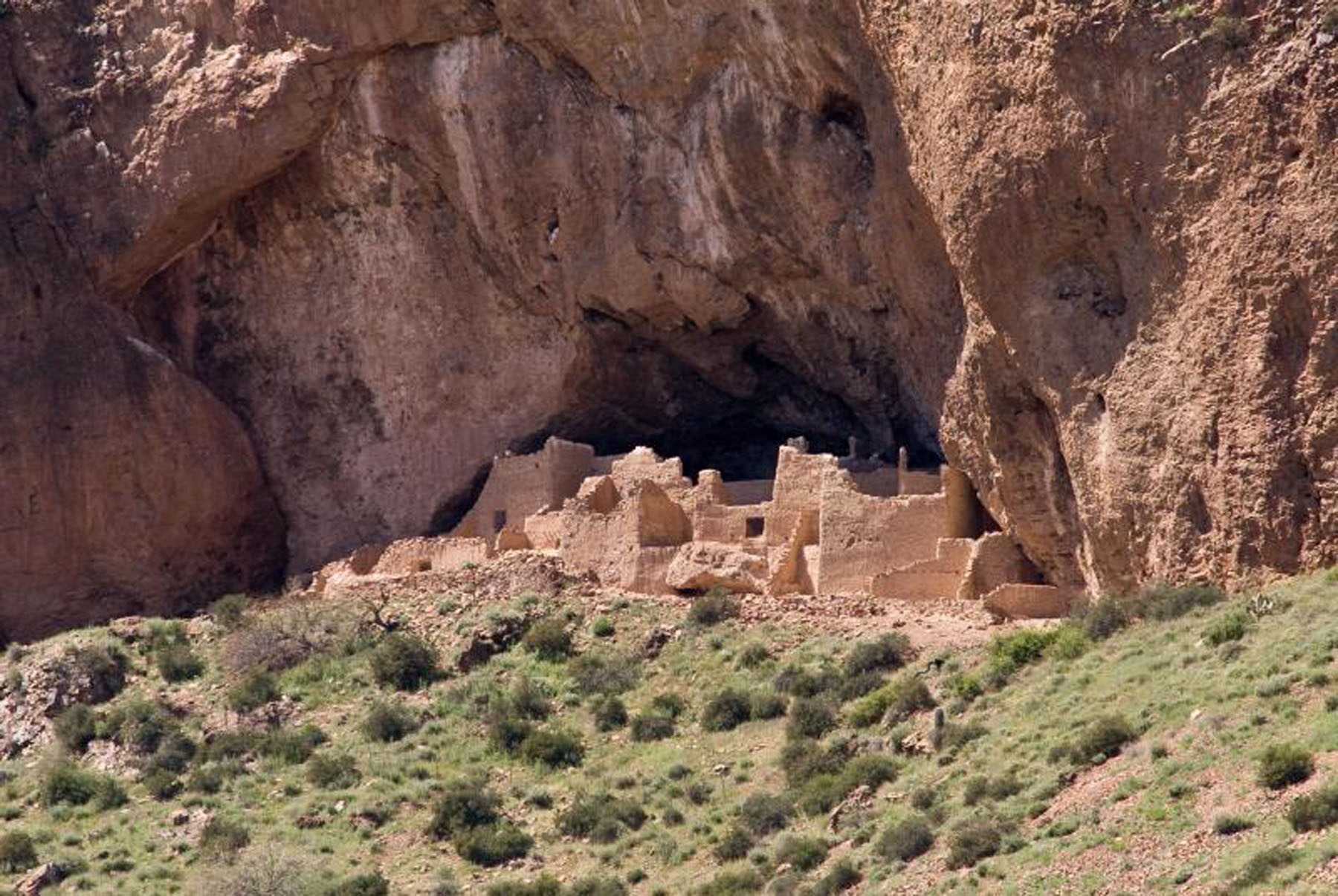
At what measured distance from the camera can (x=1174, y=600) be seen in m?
32.0

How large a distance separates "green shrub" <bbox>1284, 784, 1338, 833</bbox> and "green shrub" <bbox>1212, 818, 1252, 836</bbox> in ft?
2.10

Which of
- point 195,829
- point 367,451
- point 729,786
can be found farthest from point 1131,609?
point 367,451

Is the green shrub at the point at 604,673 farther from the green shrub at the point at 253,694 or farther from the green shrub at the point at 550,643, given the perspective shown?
the green shrub at the point at 253,694

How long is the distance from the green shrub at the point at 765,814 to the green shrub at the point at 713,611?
5.69 metres

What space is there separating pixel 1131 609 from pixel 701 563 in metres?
7.39

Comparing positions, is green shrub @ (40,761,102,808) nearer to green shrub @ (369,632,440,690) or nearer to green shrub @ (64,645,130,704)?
green shrub @ (64,645,130,704)

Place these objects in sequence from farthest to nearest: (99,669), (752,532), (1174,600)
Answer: (99,669)
(752,532)
(1174,600)

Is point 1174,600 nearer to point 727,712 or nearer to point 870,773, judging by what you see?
point 870,773

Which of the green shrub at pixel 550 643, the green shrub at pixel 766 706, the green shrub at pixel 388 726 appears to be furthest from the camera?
the green shrub at pixel 550 643

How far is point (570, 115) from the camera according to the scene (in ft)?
134

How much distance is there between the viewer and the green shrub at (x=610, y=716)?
3516 centimetres

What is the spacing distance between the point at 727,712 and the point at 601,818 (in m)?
2.69

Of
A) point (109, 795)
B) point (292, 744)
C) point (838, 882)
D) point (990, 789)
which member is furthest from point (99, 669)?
point (990, 789)

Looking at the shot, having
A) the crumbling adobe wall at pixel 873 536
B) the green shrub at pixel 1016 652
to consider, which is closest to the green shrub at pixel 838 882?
the green shrub at pixel 1016 652
